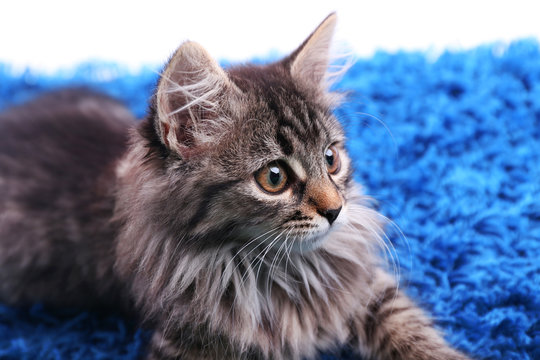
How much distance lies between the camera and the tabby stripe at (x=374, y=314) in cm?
143

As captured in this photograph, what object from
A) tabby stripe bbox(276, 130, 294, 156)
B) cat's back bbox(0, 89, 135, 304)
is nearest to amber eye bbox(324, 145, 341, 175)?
tabby stripe bbox(276, 130, 294, 156)

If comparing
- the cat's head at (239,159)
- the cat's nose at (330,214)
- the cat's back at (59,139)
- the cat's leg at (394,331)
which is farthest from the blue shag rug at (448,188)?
the cat's nose at (330,214)

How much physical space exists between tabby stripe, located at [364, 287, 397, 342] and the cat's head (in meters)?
0.32

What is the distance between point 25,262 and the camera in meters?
1.73

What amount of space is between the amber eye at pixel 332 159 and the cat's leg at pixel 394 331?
0.35 m

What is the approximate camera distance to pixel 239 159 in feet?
4.02

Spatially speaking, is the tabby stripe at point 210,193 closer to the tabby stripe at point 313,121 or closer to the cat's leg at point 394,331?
the tabby stripe at point 313,121

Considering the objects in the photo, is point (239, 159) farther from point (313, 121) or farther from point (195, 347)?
point (195, 347)

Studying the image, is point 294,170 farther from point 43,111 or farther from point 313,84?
point 43,111

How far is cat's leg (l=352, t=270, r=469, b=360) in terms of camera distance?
1351 mm

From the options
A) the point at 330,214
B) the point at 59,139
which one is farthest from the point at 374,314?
the point at 59,139

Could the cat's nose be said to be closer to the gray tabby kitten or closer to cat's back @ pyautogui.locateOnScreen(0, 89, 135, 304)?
the gray tabby kitten

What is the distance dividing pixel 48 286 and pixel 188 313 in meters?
0.69

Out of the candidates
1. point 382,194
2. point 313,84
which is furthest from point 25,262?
point 382,194
